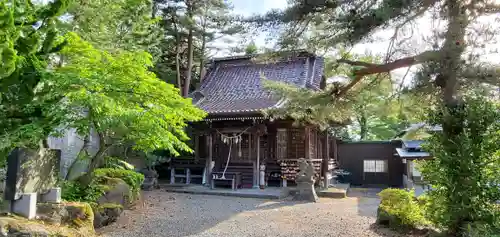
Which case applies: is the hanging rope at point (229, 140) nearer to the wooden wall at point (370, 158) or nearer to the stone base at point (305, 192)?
the stone base at point (305, 192)

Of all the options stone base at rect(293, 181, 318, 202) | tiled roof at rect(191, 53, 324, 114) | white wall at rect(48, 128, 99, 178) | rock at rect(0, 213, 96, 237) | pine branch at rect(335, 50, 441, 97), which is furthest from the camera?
tiled roof at rect(191, 53, 324, 114)

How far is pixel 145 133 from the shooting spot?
6.59 m

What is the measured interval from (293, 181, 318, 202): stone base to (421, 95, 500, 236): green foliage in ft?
18.0

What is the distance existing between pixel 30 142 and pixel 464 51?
635 centimetres

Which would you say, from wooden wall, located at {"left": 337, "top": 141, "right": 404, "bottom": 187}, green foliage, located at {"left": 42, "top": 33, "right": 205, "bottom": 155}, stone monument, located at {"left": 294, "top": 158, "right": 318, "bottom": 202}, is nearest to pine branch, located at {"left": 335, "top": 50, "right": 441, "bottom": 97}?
green foliage, located at {"left": 42, "top": 33, "right": 205, "bottom": 155}

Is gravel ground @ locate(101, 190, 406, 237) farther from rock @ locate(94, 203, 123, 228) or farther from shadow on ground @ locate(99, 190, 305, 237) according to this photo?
rock @ locate(94, 203, 123, 228)

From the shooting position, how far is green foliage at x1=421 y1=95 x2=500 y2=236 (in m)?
5.06

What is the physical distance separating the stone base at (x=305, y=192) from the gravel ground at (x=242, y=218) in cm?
34

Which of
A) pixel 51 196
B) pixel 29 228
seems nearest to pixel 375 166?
pixel 51 196

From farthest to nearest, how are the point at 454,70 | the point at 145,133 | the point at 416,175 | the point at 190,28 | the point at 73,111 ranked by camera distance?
the point at 190,28, the point at 416,175, the point at 145,133, the point at 73,111, the point at 454,70

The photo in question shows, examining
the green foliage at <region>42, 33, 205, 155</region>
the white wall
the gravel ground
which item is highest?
the green foliage at <region>42, 33, 205, 155</region>

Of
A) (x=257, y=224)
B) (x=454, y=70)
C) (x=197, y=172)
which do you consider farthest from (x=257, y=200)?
(x=454, y=70)

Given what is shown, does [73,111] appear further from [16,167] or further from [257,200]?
[257,200]

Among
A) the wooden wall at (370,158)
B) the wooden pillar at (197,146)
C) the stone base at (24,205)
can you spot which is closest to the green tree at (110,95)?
the stone base at (24,205)
